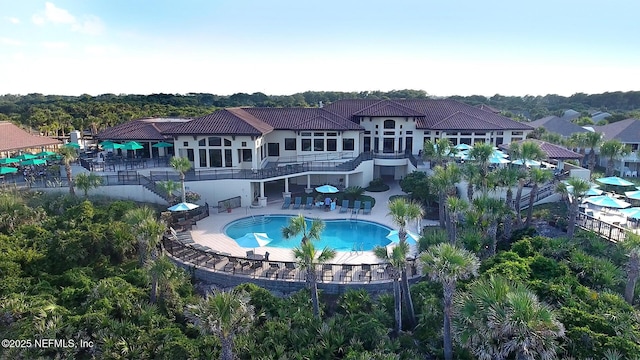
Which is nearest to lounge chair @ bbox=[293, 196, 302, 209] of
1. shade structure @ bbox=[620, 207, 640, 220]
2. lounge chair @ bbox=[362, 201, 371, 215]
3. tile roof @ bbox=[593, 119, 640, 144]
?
lounge chair @ bbox=[362, 201, 371, 215]

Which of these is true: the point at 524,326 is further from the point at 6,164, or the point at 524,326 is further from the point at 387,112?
the point at 6,164

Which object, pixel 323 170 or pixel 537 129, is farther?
pixel 537 129

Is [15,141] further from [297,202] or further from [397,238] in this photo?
[397,238]

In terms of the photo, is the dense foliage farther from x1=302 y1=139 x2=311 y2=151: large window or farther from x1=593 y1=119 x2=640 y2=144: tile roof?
x1=593 y1=119 x2=640 y2=144: tile roof

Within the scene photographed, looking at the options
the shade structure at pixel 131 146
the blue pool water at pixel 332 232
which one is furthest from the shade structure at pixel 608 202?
the shade structure at pixel 131 146

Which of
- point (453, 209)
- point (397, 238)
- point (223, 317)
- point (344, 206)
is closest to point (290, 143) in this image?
point (344, 206)

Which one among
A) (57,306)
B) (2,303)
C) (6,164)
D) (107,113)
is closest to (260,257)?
(57,306)
